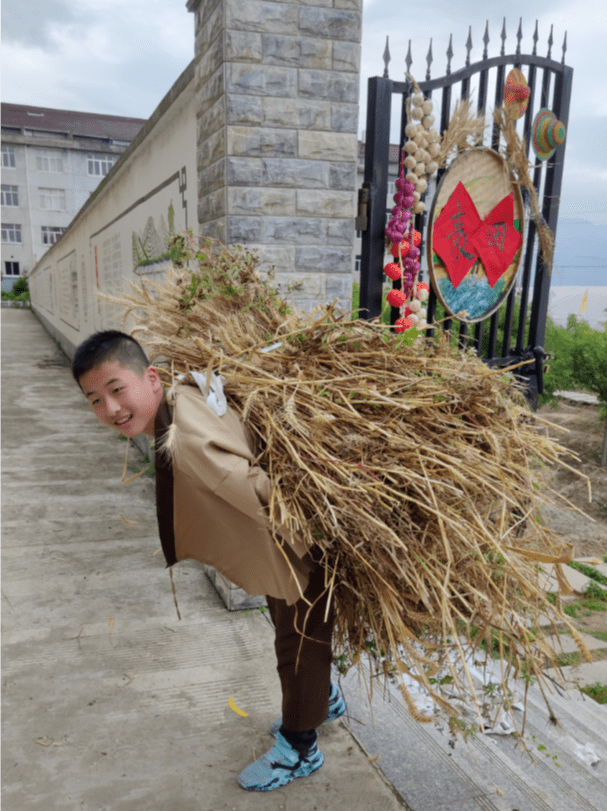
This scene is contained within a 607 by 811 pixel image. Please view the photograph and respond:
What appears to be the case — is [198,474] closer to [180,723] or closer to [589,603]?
[180,723]

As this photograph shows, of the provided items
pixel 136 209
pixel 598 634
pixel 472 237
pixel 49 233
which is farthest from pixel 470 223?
pixel 49 233

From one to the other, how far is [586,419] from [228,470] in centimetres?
1023

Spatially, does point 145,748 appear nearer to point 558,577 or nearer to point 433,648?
point 433,648

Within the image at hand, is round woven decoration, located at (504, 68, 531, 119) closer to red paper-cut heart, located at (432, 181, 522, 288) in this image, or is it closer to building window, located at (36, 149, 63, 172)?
red paper-cut heart, located at (432, 181, 522, 288)

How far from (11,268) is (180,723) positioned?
4158 cm

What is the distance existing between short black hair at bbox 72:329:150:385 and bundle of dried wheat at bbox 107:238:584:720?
22 centimetres

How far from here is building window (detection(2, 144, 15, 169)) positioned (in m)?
33.3

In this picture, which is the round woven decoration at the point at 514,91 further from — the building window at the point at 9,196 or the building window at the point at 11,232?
the building window at the point at 11,232

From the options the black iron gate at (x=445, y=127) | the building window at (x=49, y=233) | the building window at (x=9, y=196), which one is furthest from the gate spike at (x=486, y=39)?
the building window at (x=49, y=233)

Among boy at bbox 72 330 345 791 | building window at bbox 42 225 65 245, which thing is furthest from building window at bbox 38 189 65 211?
boy at bbox 72 330 345 791

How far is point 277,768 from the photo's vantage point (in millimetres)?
1964

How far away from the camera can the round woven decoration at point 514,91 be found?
329cm

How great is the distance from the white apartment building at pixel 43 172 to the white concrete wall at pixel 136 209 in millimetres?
25752

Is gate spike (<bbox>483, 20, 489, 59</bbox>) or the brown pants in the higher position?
gate spike (<bbox>483, 20, 489, 59</bbox>)
